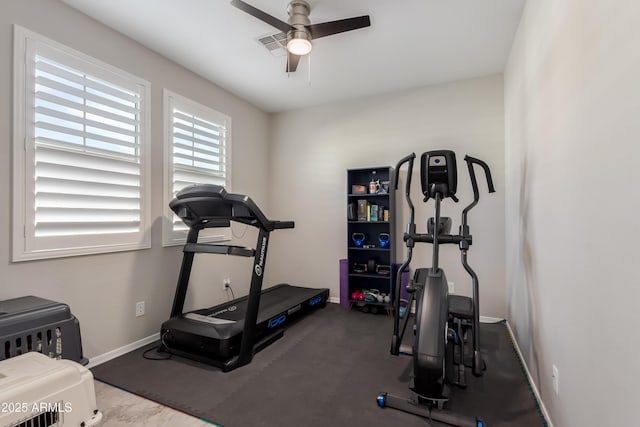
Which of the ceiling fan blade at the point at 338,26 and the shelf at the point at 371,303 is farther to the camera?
the shelf at the point at 371,303

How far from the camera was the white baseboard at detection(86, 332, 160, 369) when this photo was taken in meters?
2.42

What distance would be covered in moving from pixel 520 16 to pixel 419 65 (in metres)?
0.99

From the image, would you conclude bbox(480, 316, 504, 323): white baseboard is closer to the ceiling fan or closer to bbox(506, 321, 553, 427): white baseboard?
bbox(506, 321, 553, 427): white baseboard

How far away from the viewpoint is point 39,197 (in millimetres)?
2137

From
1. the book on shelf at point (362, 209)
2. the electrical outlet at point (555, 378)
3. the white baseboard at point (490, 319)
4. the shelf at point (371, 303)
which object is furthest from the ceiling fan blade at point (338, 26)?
the white baseboard at point (490, 319)

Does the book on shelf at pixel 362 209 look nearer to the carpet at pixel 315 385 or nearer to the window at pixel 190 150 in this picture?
the carpet at pixel 315 385

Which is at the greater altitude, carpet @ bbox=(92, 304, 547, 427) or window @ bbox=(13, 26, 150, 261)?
window @ bbox=(13, 26, 150, 261)

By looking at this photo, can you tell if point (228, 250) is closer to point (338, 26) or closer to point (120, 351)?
point (120, 351)

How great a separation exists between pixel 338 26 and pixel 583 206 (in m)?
1.90

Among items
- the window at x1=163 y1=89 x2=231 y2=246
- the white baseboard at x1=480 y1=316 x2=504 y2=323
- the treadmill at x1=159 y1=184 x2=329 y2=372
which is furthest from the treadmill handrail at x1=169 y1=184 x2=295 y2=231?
the white baseboard at x1=480 y1=316 x2=504 y2=323

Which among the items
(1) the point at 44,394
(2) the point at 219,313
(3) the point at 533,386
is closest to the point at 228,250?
(2) the point at 219,313

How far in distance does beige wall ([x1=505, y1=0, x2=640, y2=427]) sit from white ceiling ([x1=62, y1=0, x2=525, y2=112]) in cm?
55

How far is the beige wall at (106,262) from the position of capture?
78.7 inches

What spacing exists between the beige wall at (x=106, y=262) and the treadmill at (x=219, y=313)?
31 centimetres
